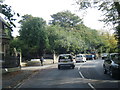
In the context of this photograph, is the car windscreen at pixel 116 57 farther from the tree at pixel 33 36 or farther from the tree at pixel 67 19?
the tree at pixel 67 19

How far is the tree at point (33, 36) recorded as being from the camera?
42219 millimetres

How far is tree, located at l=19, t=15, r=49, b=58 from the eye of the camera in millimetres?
42219

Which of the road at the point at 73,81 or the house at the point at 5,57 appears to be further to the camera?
the house at the point at 5,57

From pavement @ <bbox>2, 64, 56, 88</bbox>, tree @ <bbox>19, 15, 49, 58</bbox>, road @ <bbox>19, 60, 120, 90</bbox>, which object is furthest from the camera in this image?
tree @ <bbox>19, 15, 49, 58</bbox>

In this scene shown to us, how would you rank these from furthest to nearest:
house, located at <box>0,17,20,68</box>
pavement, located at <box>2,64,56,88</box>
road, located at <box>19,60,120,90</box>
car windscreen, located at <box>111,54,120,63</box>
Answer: house, located at <box>0,17,20,68</box> < car windscreen, located at <box>111,54,120,63</box> < pavement, located at <box>2,64,56,88</box> < road, located at <box>19,60,120,90</box>

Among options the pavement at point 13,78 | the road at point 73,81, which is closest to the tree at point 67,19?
the pavement at point 13,78

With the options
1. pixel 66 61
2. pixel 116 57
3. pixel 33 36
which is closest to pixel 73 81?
pixel 116 57

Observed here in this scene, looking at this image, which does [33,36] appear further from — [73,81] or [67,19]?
[73,81]

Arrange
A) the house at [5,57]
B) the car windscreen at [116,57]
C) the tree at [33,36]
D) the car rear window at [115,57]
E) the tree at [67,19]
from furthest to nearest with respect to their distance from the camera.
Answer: the tree at [67,19], the tree at [33,36], the house at [5,57], the car rear window at [115,57], the car windscreen at [116,57]

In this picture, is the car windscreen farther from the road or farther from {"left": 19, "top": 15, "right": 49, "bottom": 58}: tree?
{"left": 19, "top": 15, "right": 49, "bottom": 58}: tree

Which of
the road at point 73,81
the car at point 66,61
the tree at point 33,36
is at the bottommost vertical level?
the road at point 73,81

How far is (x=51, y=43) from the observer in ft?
153

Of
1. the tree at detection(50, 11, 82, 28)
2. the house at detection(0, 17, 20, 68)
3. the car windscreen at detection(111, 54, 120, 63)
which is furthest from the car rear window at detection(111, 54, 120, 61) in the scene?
the tree at detection(50, 11, 82, 28)

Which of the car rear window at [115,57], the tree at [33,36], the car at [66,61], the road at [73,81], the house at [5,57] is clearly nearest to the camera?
the road at [73,81]
